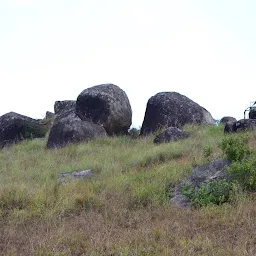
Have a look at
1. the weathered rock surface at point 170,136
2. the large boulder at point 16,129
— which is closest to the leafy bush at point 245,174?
the weathered rock surface at point 170,136

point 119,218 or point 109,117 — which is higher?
point 109,117

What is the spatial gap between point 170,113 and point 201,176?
10.4 metres

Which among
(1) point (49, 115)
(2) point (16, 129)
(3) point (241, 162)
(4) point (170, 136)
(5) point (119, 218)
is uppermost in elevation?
(1) point (49, 115)

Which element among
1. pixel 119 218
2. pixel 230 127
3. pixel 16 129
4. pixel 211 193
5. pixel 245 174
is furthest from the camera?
pixel 16 129

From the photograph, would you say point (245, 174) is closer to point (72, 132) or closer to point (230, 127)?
point (230, 127)

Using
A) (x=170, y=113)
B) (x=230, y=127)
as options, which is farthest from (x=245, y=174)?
(x=170, y=113)

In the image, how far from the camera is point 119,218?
6301 mm

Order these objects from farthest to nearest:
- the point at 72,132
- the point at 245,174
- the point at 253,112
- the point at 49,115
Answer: the point at 49,115
the point at 72,132
the point at 253,112
the point at 245,174

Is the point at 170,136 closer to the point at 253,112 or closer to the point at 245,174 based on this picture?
the point at 253,112

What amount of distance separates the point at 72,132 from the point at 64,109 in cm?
527

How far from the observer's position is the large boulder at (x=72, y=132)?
53.8 feet

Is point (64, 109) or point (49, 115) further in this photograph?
point (49, 115)

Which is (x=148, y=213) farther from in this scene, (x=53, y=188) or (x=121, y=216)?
(x=53, y=188)

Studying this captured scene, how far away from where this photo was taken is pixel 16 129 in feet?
64.5
